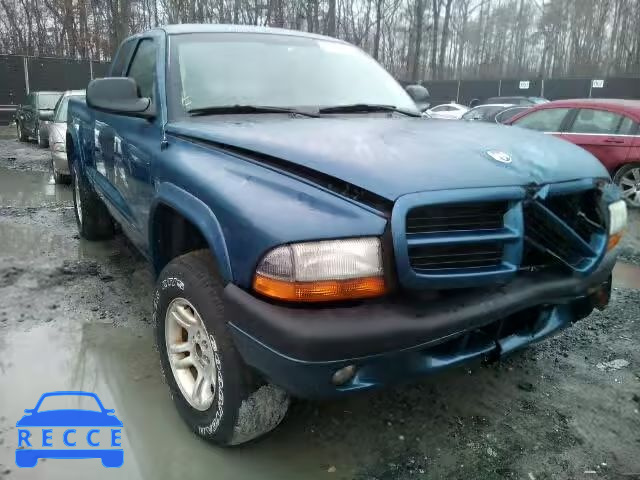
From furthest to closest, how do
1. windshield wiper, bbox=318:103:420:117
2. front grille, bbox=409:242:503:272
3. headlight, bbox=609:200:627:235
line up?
1. windshield wiper, bbox=318:103:420:117
2. headlight, bbox=609:200:627:235
3. front grille, bbox=409:242:503:272

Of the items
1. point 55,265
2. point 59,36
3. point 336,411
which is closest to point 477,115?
point 55,265

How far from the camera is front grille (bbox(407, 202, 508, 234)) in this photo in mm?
1846

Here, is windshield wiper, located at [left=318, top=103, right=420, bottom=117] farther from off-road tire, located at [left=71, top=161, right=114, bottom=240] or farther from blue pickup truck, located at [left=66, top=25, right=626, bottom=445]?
off-road tire, located at [left=71, top=161, right=114, bottom=240]

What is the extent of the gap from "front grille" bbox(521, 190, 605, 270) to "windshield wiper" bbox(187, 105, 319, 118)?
1.36m

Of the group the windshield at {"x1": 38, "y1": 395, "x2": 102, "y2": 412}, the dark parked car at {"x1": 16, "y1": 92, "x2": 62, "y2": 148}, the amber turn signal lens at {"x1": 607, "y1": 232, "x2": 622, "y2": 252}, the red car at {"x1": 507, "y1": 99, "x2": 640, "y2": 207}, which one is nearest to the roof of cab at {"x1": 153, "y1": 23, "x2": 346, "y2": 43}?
the windshield at {"x1": 38, "y1": 395, "x2": 102, "y2": 412}

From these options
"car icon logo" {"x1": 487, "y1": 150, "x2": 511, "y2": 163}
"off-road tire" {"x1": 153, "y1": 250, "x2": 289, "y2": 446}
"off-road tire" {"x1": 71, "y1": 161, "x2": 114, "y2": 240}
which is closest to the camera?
"off-road tire" {"x1": 153, "y1": 250, "x2": 289, "y2": 446}

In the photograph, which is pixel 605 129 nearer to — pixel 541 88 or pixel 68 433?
pixel 68 433

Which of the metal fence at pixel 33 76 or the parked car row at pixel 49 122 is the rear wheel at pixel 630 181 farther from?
the metal fence at pixel 33 76

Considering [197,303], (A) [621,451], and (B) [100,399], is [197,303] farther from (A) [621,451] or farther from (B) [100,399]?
(A) [621,451]

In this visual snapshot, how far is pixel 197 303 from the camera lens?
212 cm

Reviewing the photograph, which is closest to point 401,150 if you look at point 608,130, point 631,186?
point 631,186

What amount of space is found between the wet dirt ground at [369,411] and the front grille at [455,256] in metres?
0.95

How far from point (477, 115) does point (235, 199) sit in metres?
13.9

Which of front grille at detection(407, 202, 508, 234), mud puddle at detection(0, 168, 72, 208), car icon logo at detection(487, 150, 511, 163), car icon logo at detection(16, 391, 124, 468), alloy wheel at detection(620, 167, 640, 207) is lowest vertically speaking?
car icon logo at detection(16, 391, 124, 468)
